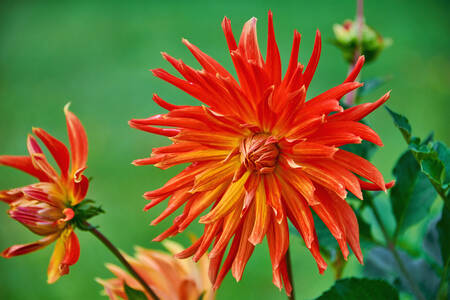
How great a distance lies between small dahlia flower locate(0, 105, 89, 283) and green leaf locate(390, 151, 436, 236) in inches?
12.0

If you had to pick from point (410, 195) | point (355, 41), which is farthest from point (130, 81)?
point (410, 195)

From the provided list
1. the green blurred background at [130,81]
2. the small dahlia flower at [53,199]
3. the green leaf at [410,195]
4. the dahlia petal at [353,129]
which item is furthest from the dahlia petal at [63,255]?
the green blurred background at [130,81]

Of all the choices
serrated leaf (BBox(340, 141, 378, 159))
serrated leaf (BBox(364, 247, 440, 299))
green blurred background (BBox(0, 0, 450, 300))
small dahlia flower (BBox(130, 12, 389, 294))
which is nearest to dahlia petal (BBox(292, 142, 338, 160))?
small dahlia flower (BBox(130, 12, 389, 294))

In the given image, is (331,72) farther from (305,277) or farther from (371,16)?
(305,277)

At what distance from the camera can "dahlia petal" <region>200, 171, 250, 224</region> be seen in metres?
0.40

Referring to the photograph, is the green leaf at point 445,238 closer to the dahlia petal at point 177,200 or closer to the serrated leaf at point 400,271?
the serrated leaf at point 400,271

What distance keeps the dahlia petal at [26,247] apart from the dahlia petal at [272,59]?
0.21m

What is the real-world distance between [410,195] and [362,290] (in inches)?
5.2

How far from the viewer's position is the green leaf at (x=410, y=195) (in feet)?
1.77

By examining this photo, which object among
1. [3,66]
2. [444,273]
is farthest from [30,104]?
[444,273]

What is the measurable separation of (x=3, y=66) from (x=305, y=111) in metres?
2.04

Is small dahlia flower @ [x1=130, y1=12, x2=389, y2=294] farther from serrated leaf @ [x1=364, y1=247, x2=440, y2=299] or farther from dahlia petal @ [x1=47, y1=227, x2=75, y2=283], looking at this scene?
serrated leaf @ [x1=364, y1=247, x2=440, y2=299]

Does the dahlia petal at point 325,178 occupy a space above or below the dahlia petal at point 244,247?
above

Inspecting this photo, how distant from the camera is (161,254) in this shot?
0.56 meters
